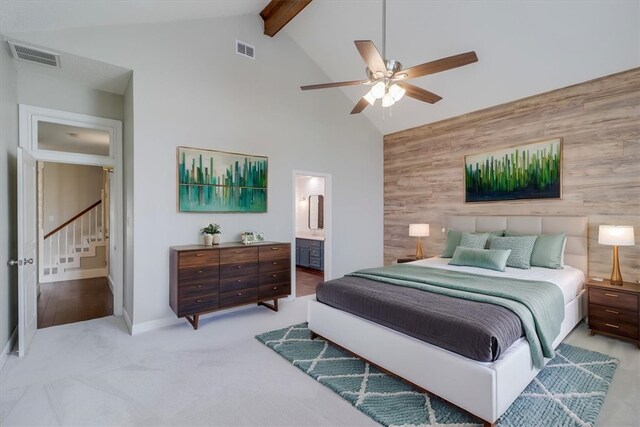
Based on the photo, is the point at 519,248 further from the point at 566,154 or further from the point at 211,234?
the point at 211,234

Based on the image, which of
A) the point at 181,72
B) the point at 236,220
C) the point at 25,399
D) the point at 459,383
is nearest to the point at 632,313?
the point at 459,383

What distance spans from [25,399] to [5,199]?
1.88 meters

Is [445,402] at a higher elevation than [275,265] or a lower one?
lower

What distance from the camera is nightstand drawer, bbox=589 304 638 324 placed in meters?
3.14

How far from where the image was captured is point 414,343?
2324 millimetres

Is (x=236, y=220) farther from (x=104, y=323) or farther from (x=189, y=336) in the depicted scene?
(x=104, y=323)

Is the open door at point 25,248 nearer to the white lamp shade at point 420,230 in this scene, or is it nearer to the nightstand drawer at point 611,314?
the white lamp shade at point 420,230

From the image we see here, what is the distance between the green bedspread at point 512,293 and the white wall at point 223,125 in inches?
85.9

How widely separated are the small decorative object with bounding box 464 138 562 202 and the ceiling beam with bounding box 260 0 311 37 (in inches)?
130

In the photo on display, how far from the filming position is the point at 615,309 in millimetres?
3230

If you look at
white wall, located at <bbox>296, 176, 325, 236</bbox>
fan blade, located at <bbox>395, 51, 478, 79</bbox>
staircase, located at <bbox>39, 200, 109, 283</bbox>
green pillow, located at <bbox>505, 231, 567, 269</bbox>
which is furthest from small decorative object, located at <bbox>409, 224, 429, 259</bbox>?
staircase, located at <bbox>39, 200, 109, 283</bbox>

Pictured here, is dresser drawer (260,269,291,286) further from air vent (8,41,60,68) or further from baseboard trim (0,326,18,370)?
air vent (8,41,60,68)

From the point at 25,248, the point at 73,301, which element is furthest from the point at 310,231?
the point at 25,248

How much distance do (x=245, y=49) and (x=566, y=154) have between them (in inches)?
178
